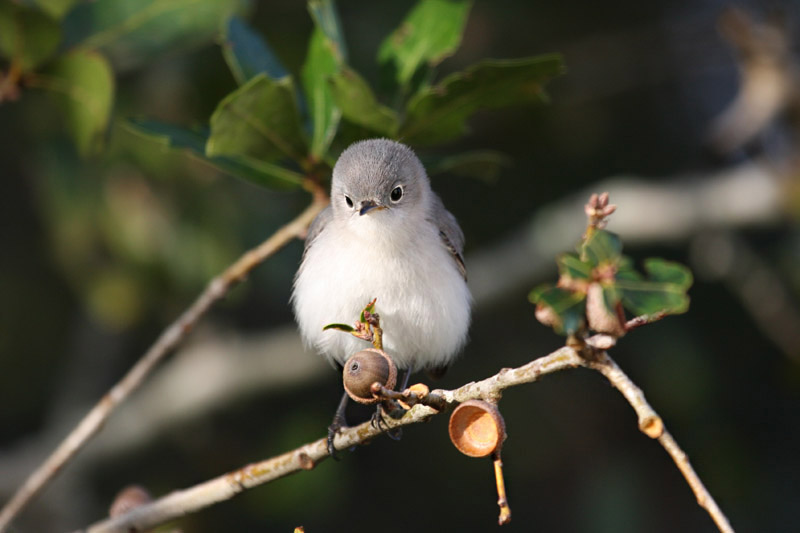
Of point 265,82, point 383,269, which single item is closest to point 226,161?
point 265,82

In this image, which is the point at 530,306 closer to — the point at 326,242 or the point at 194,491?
the point at 326,242

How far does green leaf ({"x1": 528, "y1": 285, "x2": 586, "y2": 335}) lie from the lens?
1226 mm

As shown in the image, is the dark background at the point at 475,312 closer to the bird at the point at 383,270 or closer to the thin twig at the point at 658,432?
the bird at the point at 383,270

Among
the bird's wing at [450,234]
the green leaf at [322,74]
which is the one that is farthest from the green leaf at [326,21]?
the bird's wing at [450,234]

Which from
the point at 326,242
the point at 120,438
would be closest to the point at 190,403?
the point at 120,438

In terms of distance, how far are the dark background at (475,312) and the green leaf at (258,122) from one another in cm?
149

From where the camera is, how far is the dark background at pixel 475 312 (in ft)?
12.8

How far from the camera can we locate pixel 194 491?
2.03m

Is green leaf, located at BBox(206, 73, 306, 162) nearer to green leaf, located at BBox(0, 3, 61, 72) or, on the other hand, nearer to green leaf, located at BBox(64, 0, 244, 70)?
green leaf, located at BBox(64, 0, 244, 70)

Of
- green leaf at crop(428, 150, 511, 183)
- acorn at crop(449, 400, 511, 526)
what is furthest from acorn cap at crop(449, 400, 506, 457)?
green leaf at crop(428, 150, 511, 183)

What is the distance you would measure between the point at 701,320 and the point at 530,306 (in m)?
0.95

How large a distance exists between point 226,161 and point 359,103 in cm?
49

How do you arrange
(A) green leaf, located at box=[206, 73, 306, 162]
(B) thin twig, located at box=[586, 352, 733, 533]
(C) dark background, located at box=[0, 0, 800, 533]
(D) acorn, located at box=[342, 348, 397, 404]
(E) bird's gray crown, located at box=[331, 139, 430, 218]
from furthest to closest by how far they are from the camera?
(C) dark background, located at box=[0, 0, 800, 533] → (E) bird's gray crown, located at box=[331, 139, 430, 218] → (A) green leaf, located at box=[206, 73, 306, 162] → (D) acorn, located at box=[342, 348, 397, 404] → (B) thin twig, located at box=[586, 352, 733, 533]

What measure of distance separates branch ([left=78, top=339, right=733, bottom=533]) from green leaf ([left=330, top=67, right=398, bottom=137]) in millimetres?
834
